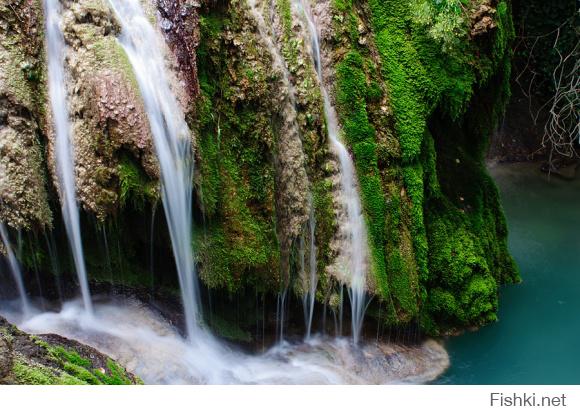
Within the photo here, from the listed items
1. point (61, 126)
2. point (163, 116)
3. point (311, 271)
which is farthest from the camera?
point (311, 271)

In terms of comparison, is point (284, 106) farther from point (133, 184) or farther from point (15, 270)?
point (15, 270)

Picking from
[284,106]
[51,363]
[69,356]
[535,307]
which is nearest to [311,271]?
[284,106]

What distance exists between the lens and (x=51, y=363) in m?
4.28

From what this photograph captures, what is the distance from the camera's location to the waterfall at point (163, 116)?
18.3 feet

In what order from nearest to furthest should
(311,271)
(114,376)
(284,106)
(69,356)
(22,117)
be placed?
(69,356) → (114,376) → (22,117) → (284,106) → (311,271)

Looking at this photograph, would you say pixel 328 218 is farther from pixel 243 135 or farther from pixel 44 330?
pixel 44 330

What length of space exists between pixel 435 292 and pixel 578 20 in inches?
236

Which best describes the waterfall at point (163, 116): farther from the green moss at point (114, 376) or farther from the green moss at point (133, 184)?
the green moss at point (114, 376)

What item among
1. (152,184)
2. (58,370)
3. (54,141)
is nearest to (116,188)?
(152,184)

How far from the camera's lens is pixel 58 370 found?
4.17 meters

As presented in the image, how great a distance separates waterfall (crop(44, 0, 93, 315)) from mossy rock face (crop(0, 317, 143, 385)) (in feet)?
3.27

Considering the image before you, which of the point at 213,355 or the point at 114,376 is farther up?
the point at 114,376

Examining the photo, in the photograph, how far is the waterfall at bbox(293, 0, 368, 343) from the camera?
275 inches

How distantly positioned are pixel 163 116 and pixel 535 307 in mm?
5553
